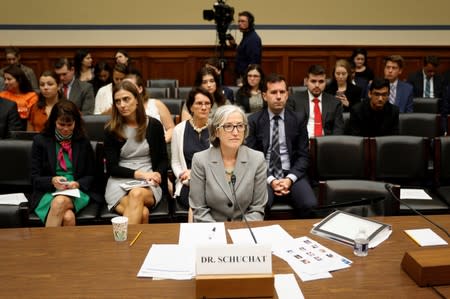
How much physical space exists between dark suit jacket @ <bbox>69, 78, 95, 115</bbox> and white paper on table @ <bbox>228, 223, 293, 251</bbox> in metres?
3.72

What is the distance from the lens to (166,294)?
5.97 ft

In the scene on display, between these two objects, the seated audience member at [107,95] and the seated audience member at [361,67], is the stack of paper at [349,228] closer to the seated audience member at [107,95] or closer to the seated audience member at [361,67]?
the seated audience member at [107,95]

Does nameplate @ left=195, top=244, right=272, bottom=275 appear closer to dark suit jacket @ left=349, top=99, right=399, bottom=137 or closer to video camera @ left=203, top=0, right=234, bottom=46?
dark suit jacket @ left=349, top=99, right=399, bottom=137

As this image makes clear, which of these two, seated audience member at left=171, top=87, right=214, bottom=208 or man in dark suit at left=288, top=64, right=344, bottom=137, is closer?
seated audience member at left=171, top=87, right=214, bottom=208

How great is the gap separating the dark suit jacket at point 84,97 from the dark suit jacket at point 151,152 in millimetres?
1989

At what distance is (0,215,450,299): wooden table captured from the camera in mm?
1827

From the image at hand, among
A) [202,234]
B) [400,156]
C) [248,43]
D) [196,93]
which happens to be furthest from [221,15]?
[202,234]

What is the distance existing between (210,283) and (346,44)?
747 cm

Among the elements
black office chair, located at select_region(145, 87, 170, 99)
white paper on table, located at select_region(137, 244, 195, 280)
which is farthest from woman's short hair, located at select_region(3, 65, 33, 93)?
white paper on table, located at select_region(137, 244, 195, 280)

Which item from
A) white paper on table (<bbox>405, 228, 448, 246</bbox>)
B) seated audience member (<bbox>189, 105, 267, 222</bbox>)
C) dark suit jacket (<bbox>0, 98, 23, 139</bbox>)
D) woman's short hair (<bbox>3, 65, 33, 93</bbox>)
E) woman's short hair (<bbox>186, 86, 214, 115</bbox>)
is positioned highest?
woman's short hair (<bbox>3, 65, 33, 93</bbox>)

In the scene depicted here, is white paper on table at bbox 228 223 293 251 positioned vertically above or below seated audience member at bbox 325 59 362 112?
below

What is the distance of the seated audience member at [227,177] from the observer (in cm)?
284

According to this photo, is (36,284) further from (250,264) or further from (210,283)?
(250,264)

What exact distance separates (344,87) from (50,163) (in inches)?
137
